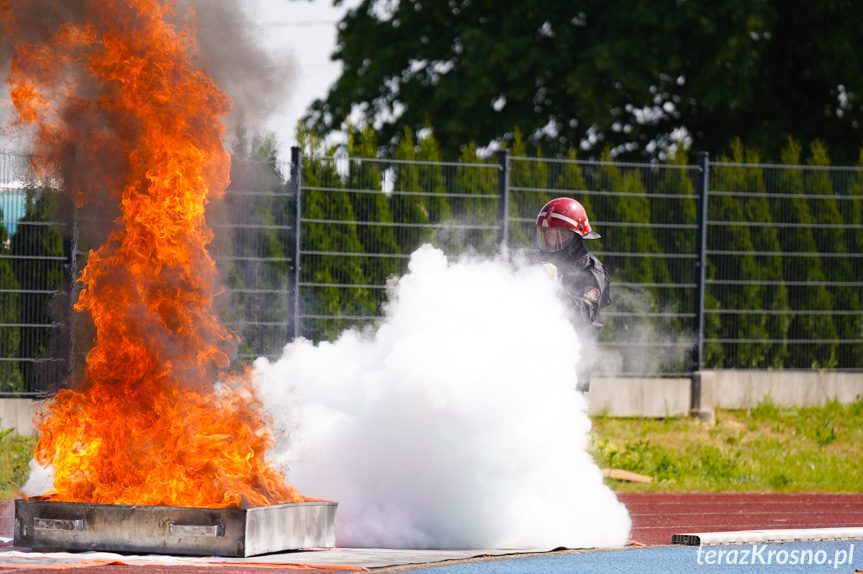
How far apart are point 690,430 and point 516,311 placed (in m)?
6.73

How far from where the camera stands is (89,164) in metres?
8.12

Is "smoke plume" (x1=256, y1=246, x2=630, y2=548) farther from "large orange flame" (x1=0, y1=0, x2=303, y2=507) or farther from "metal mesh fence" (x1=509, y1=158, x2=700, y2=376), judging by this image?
"metal mesh fence" (x1=509, y1=158, x2=700, y2=376)

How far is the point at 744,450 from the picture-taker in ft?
45.4

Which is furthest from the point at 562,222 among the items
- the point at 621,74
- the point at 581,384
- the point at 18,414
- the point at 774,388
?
the point at 621,74

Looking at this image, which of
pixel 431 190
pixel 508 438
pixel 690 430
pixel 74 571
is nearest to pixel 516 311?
pixel 508 438

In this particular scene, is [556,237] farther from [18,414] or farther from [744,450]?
[18,414]

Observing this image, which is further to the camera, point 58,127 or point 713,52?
point 713,52

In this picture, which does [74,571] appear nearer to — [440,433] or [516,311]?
[440,433]

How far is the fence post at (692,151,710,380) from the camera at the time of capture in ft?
48.7

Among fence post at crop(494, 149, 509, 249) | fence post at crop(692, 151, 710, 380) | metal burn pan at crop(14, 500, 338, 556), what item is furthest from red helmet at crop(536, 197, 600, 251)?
fence post at crop(692, 151, 710, 380)

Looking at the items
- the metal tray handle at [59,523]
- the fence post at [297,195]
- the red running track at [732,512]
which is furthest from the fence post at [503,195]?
the metal tray handle at [59,523]

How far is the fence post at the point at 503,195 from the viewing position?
1388cm

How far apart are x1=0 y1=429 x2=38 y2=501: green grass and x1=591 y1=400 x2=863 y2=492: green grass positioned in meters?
5.40

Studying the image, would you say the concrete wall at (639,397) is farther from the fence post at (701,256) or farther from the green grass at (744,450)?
the fence post at (701,256)
